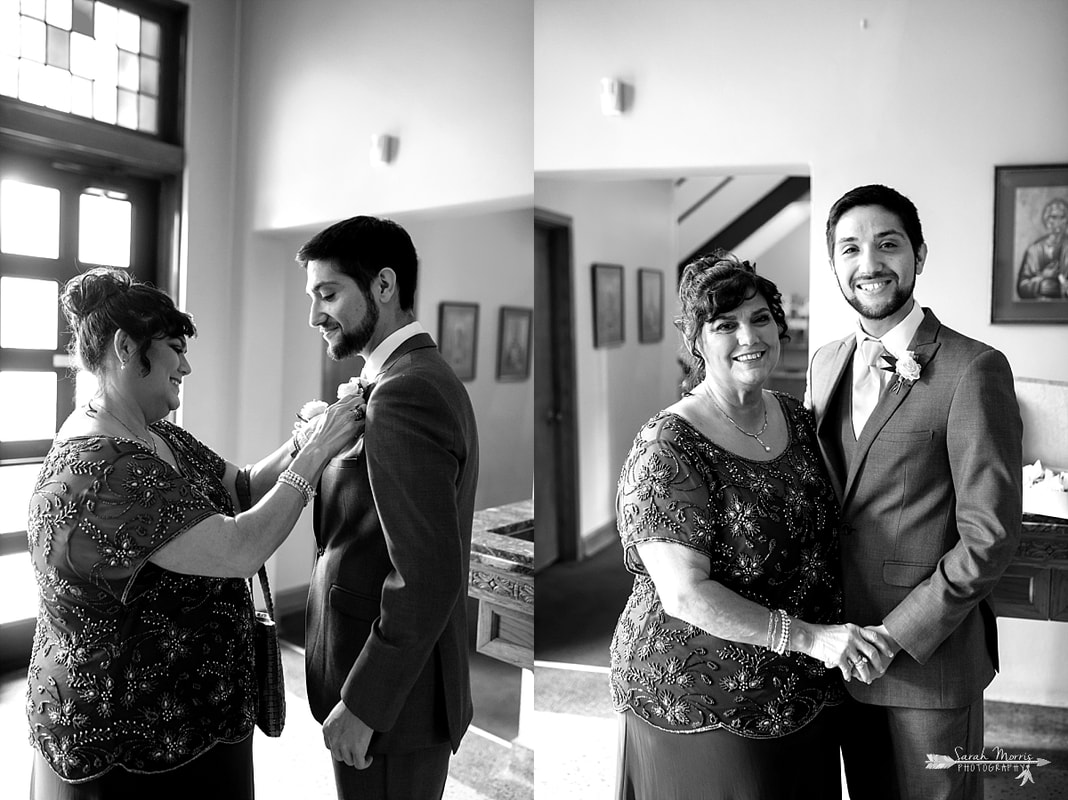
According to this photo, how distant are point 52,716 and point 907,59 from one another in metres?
2.27

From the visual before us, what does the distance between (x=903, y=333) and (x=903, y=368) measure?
0.08m

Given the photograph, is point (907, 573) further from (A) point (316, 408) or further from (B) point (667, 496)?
(A) point (316, 408)

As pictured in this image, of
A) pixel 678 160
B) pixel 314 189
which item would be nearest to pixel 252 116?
pixel 314 189

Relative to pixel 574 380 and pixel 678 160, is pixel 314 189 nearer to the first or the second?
pixel 678 160

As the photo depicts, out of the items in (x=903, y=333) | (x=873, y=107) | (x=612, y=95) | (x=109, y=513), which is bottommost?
(x=109, y=513)

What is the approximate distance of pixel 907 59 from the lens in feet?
6.40

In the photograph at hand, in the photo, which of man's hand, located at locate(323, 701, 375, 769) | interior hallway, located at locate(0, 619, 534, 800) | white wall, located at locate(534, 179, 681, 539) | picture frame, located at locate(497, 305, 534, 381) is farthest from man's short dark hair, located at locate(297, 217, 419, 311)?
white wall, located at locate(534, 179, 681, 539)

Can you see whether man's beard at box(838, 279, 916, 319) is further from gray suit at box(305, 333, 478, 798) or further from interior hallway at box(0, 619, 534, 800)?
interior hallway at box(0, 619, 534, 800)

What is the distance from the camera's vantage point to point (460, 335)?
3.67 meters

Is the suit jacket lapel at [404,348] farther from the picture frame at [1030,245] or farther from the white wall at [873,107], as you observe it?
the picture frame at [1030,245]

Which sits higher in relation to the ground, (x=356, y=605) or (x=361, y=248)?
(x=361, y=248)

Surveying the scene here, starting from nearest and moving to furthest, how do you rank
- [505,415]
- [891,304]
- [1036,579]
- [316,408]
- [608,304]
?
[891,304], [316,408], [1036,579], [505,415], [608,304]

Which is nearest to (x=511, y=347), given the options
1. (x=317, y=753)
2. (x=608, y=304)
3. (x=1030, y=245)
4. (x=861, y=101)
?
(x=608, y=304)

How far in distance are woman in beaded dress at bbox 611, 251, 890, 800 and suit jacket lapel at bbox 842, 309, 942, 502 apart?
0.08 m
